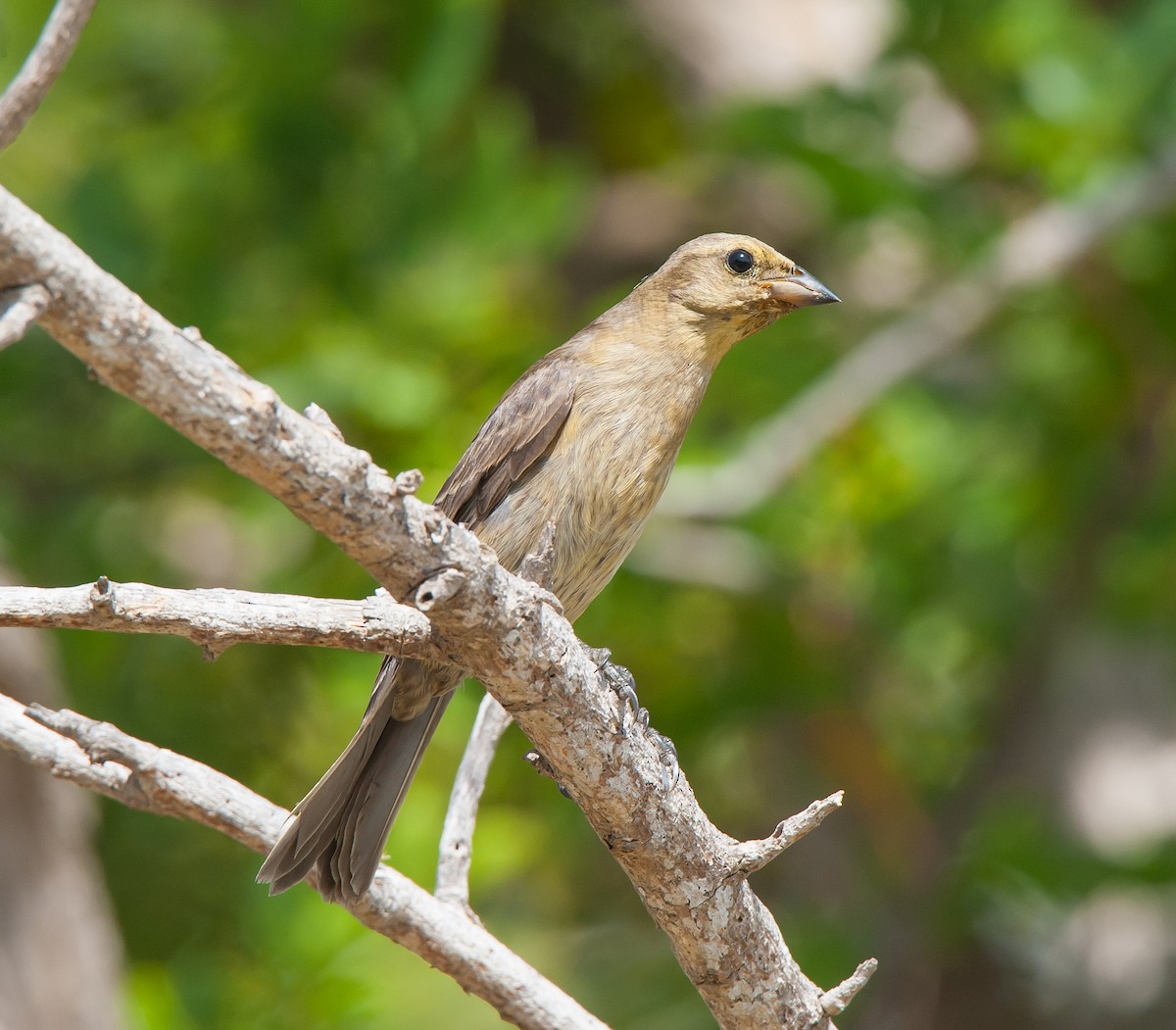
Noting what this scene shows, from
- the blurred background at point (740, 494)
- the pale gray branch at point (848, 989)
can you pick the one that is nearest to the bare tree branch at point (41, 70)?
the pale gray branch at point (848, 989)

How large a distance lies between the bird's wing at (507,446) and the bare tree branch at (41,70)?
1.58 m

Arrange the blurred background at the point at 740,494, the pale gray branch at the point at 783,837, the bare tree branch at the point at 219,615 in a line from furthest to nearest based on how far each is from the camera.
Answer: the blurred background at the point at 740,494 < the pale gray branch at the point at 783,837 < the bare tree branch at the point at 219,615

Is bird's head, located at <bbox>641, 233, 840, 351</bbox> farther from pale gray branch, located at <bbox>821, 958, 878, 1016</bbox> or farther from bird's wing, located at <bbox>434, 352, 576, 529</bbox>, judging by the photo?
pale gray branch, located at <bbox>821, 958, 878, 1016</bbox>

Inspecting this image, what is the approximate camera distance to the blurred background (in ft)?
16.9

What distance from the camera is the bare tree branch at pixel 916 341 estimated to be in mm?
5270

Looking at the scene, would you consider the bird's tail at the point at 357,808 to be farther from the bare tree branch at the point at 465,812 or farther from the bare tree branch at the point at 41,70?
the bare tree branch at the point at 41,70

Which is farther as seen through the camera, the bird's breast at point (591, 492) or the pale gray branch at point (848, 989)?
the bird's breast at point (591, 492)

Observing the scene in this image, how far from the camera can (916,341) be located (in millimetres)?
5664

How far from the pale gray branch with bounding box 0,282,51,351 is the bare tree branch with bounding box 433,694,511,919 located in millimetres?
1632

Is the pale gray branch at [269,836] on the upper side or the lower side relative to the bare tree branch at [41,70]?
lower

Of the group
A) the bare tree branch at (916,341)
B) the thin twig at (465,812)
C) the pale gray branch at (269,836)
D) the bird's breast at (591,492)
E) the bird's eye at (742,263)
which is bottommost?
the pale gray branch at (269,836)

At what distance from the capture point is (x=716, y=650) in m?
6.15

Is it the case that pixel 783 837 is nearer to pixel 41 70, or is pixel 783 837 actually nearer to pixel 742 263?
pixel 41 70

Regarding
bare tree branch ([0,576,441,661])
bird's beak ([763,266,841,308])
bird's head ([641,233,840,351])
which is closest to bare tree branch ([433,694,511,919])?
bare tree branch ([0,576,441,661])
